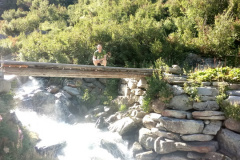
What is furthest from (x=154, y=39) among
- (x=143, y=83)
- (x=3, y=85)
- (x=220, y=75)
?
(x=3, y=85)

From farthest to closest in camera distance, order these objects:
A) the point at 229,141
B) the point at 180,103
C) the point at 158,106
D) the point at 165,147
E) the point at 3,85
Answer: the point at 158,106 → the point at 180,103 → the point at 165,147 → the point at 229,141 → the point at 3,85

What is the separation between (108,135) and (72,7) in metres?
23.6

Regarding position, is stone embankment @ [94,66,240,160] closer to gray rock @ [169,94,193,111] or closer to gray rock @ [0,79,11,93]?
gray rock @ [169,94,193,111]

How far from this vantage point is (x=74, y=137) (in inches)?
348

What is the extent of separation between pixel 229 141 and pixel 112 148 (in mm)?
4378

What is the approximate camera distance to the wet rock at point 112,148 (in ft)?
25.5

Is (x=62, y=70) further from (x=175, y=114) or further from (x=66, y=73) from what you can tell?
(x=175, y=114)

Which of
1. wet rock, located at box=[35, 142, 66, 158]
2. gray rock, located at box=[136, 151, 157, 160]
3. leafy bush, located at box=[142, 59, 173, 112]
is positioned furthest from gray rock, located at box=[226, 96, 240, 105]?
wet rock, located at box=[35, 142, 66, 158]

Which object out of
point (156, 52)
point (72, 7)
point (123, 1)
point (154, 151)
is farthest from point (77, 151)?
point (72, 7)

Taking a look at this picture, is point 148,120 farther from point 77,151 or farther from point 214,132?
point 77,151

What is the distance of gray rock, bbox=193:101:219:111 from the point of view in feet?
24.1

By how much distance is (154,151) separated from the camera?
7617mm

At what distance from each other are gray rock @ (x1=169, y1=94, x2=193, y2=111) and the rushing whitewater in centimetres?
270

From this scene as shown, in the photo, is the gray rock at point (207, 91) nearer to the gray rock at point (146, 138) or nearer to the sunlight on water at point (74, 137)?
the gray rock at point (146, 138)
